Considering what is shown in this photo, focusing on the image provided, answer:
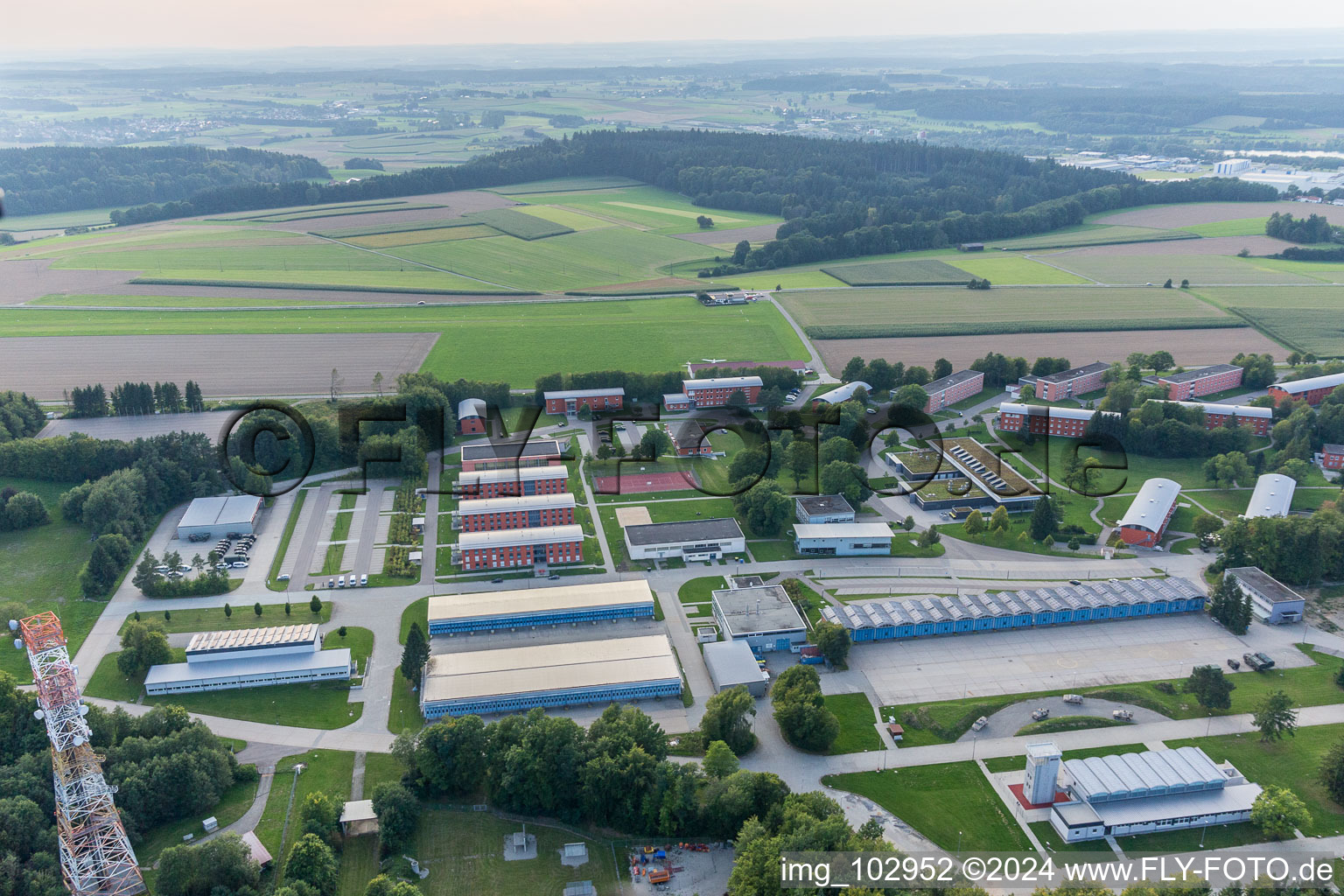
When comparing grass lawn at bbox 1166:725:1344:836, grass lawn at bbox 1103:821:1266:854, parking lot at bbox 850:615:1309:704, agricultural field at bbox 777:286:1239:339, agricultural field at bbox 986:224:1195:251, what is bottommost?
grass lawn at bbox 1103:821:1266:854

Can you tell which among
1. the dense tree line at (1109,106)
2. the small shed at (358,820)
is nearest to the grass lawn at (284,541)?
the small shed at (358,820)

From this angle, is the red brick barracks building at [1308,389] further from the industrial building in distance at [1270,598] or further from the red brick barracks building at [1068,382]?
the industrial building in distance at [1270,598]

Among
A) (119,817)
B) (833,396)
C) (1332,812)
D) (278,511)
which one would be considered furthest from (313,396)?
(1332,812)

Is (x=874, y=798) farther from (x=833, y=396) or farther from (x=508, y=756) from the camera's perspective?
(x=833, y=396)

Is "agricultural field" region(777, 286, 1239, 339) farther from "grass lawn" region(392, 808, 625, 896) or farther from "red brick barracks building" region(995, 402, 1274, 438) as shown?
"grass lawn" region(392, 808, 625, 896)

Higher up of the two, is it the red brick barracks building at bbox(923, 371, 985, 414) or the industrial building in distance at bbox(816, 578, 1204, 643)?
the red brick barracks building at bbox(923, 371, 985, 414)

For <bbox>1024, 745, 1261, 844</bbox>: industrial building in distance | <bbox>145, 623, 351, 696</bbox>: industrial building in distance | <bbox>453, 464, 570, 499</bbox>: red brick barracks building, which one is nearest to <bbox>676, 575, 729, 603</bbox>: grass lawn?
<bbox>453, 464, 570, 499</bbox>: red brick barracks building
